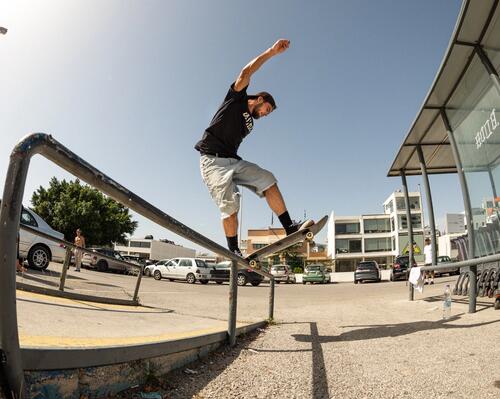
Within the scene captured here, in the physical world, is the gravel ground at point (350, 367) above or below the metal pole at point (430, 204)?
below

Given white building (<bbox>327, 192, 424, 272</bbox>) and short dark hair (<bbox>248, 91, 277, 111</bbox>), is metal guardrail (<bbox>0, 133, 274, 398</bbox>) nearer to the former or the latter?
short dark hair (<bbox>248, 91, 277, 111</bbox>)

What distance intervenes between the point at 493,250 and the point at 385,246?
5797 cm

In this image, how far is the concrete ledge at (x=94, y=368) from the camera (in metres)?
1.23

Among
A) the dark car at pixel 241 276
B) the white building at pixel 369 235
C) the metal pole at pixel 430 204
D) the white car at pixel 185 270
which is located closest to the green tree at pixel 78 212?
the white car at pixel 185 270

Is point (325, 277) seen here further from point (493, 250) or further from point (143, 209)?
point (143, 209)

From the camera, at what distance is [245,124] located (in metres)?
3.93

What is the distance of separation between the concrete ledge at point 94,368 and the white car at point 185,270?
64.1 ft

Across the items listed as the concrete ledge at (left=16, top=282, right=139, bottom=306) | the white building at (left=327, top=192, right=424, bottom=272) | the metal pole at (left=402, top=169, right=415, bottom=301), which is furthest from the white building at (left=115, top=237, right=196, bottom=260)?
the concrete ledge at (left=16, top=282, right=139, bottom=306)

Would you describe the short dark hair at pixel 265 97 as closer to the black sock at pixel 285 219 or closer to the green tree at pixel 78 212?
the black sock at pixel 285 219

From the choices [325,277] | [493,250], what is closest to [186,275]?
[325,277]

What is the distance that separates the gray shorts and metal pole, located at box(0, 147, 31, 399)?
272cm

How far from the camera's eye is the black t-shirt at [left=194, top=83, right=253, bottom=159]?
3.83 m

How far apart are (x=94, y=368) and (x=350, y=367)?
174 cm

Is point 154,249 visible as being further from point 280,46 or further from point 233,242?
point 280,46
